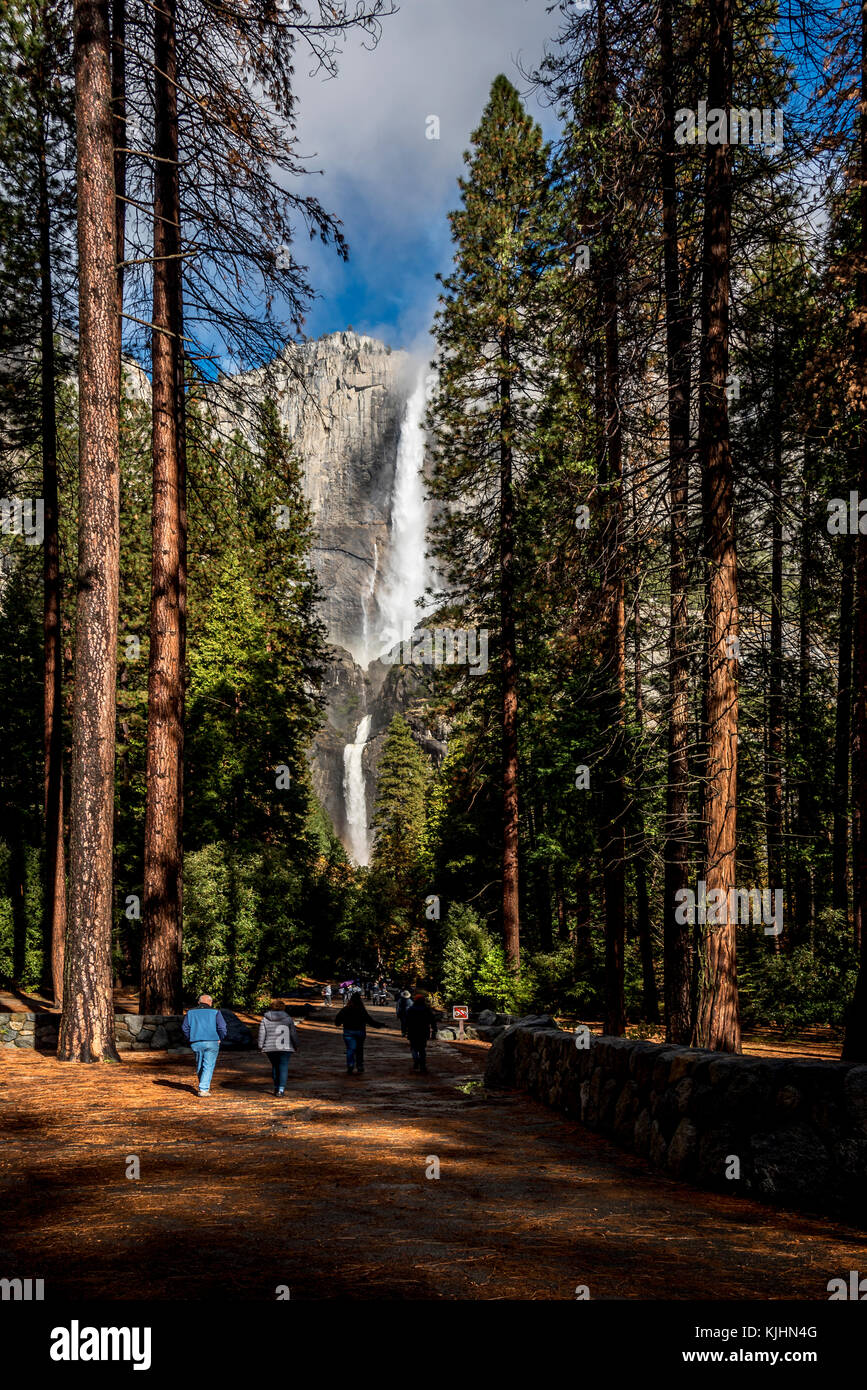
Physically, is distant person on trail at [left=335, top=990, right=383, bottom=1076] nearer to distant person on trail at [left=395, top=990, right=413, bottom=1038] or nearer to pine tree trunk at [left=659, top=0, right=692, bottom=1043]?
distant person on trail at [left=395, top=990, right=413, bottom=1038]

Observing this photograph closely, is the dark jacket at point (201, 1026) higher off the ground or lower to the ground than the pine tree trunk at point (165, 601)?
lower

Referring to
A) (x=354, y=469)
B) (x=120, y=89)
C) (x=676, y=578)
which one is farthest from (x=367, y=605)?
(x=676, y=578)

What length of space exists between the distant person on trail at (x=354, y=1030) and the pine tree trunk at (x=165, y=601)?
2.48m

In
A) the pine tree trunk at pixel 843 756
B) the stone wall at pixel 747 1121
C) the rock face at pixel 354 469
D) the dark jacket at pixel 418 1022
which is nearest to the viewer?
the stone wall at pixel 747 1121

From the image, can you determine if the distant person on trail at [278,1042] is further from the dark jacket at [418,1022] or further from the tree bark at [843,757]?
the tree bark at [843,757]

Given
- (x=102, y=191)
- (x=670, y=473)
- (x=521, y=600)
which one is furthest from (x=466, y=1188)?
(x=521, y=600)

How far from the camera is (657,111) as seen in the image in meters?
9.10

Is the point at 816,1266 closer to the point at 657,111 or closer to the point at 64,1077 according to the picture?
the point at 64,1077

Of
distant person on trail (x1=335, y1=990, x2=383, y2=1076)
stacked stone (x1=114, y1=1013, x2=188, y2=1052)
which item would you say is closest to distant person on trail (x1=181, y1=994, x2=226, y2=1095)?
stacked stone (x1=114, y1=1013, x2=188, y2=1052)

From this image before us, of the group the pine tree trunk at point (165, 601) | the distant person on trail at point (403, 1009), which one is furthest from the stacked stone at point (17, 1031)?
the distant person on trail at point (403, 1009)

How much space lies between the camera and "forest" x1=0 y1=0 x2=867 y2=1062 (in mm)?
8992

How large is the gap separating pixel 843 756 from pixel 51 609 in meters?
18.2

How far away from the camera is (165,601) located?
42.5 feet

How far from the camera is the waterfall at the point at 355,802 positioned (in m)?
99.1
